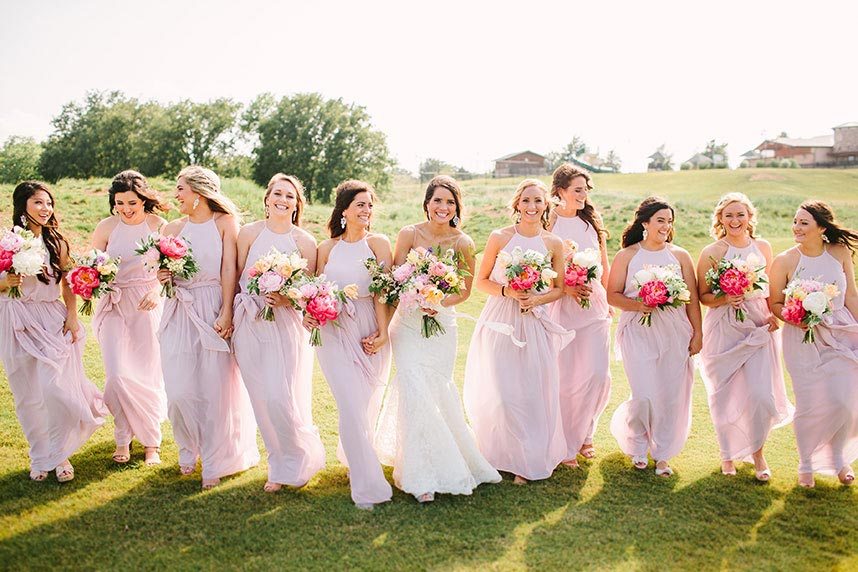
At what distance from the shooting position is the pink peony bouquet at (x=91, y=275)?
686 cm

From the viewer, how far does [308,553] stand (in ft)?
18.4

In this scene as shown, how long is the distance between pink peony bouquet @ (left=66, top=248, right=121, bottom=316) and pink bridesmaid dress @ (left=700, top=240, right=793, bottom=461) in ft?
20.6

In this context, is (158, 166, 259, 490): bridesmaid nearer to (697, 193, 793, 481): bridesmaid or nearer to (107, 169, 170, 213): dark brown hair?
(107, 169, 170, 213): dark brown hair

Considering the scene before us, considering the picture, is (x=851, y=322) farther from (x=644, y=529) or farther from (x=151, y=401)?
(x=151, y=401)

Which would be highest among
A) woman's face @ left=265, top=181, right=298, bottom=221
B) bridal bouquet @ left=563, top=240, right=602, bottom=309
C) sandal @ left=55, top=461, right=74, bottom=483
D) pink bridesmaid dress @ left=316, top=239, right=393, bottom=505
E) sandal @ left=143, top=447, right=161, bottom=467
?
woman's face @ left=265, top=181, right=298, bottom=221

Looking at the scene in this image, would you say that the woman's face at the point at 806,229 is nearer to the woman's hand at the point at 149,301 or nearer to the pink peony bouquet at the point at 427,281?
the pink peony bouquet at the point at 427,281

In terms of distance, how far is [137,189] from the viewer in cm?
763

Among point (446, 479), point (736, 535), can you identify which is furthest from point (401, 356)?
point (736, 535)

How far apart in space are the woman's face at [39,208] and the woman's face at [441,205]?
3935 mm

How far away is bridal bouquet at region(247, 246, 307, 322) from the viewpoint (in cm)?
639

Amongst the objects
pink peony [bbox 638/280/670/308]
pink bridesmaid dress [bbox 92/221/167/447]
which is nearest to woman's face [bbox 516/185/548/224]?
pink peony [bbox 638/280/670/308]

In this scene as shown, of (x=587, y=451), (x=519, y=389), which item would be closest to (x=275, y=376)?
(x=519, y=389)

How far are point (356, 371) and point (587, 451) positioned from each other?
2.95m

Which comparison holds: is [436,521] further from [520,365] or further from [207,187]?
[207,187]
